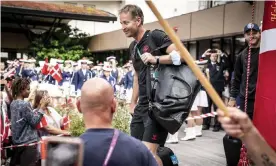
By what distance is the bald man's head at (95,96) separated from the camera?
6.98 feet

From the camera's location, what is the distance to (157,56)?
3627 millimetres

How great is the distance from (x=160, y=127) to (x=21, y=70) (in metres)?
16.2

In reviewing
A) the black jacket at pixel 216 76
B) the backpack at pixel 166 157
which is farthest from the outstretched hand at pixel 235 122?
the black jacket at pixel 216 76

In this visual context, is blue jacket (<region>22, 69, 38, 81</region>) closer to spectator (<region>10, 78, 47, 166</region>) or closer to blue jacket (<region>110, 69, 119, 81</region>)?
blue jacket (<region>110, 69, 119, 81</region>)

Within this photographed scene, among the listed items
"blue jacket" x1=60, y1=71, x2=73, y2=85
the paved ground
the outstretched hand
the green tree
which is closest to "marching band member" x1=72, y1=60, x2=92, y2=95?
"blue jacket" x1=60, y1=71, x2=73, y2=85

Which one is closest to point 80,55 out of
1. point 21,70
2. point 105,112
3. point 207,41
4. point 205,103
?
point 21,70

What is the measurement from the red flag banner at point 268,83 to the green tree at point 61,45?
24.1 meters

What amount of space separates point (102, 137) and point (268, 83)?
150cm

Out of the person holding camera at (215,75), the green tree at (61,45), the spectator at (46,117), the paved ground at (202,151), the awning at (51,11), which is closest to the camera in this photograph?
the spectator at (46,117)

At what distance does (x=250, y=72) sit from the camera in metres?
4.89

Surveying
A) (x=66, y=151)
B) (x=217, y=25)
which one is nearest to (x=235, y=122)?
(x=66, y=151)

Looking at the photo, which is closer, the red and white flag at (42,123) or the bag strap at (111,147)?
the bag strap at (111,147)

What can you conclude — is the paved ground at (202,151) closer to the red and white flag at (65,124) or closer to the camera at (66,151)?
the red and white flag at (65,124)

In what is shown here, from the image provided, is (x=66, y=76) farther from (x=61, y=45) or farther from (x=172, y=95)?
(x=172, y=95)
